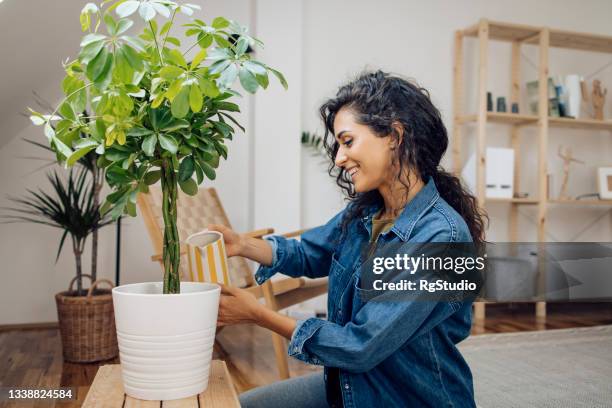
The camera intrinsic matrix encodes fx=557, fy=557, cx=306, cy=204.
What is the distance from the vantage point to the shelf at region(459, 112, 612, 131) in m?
3.80

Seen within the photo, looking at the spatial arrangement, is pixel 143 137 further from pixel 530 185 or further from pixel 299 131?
pixel 530 185

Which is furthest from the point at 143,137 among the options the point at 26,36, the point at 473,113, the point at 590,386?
the point at 473,113

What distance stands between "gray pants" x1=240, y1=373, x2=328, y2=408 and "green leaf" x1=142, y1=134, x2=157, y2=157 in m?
0.58

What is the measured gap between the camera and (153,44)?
912mm

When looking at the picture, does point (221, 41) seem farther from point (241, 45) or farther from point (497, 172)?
point (497, 172)

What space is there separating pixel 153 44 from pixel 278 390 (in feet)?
2.37

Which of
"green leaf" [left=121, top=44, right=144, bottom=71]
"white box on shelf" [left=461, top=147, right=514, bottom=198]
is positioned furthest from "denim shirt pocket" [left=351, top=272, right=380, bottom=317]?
"white box on shelf" [left=461, top=147, right=514, bottom=198]

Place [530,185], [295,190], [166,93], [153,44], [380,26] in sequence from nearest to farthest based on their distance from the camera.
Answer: [166,93]
[153,44]
[295,190]
[380,26]
[530,185]

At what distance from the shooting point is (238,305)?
0.96 meters

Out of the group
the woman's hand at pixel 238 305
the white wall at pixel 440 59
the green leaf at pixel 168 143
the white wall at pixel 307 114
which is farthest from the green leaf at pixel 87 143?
the white wall at pixel 440 59

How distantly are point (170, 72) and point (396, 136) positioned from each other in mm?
495

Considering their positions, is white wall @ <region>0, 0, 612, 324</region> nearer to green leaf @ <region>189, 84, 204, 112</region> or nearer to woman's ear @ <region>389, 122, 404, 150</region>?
woman's ear @ <region>389, 122, 404, 150</region>

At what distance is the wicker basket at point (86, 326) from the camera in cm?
250

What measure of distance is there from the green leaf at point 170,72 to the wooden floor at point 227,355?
5.20 ft
